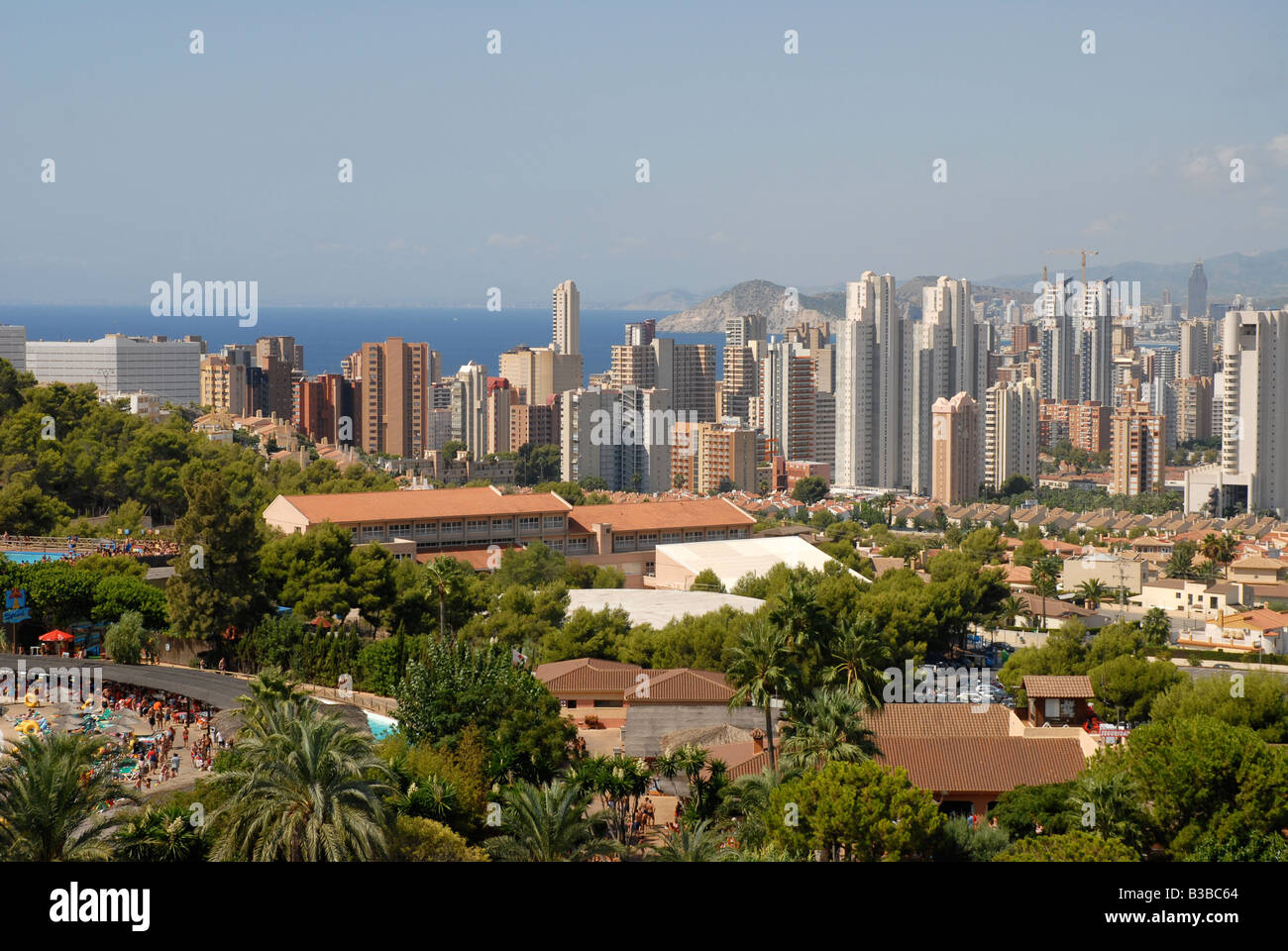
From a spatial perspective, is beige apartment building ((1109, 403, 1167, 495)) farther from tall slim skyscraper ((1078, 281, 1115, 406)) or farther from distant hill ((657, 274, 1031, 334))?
distant hill ((657, 274, 1031, 334))

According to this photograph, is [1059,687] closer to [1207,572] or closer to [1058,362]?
[1207,572]

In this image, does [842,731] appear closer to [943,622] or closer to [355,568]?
[355,568]

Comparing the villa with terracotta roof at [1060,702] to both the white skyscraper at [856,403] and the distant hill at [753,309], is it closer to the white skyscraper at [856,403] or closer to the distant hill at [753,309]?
the white skyscraper at [856,403]

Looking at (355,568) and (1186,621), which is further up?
(355,568)

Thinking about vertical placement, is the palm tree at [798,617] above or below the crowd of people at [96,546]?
above

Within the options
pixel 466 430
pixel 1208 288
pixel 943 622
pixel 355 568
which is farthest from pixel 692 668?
pixel 1208 288

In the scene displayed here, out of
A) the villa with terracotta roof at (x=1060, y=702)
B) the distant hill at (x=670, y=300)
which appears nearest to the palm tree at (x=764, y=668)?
the villa with terracotta roof at (x=1060, y=702)
